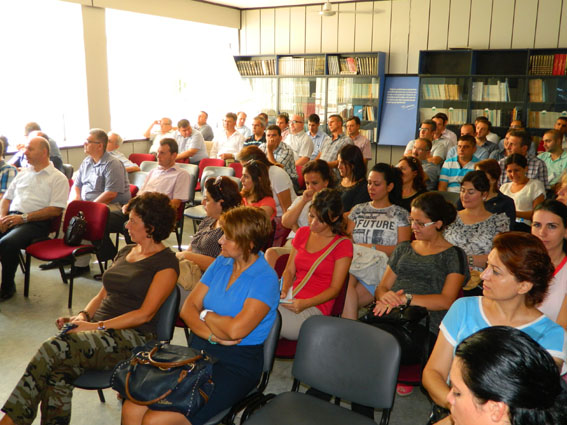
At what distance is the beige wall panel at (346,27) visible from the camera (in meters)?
10.0

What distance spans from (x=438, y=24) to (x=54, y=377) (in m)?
8.82

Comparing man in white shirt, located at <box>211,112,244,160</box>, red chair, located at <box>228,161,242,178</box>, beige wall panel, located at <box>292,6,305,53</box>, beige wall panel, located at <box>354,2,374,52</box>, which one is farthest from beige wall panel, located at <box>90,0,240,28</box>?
red chair, located at <box>228,161,242,178</box>

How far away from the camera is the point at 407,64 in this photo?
9.60 metres

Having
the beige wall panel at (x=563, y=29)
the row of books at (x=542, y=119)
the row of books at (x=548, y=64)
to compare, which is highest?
the beige wall panel at (x=563, y=29)

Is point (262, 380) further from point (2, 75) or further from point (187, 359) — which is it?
point (2, 75)

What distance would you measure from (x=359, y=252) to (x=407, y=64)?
7.08 meters

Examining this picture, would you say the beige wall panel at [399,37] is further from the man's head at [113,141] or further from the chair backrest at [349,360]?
the chair backrest at [349,360]

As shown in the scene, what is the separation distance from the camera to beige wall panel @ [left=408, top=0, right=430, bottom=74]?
30.4 ft

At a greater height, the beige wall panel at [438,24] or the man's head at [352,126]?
the beige wall panel at [438,24]

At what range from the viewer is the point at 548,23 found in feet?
27.3

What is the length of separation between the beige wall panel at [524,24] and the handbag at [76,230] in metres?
7.56

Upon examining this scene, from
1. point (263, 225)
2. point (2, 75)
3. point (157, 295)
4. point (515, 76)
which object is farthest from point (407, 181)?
point (2, 75)

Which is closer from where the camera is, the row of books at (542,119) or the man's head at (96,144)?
the man's head at (96,144)

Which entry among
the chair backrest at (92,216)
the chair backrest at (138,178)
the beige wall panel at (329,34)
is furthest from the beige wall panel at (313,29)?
the chair backrest at (92,216)
